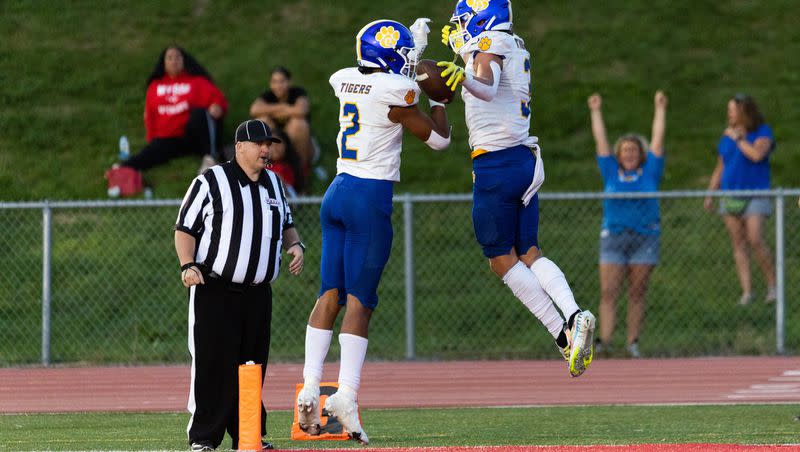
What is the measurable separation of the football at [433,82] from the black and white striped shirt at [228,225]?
3.80 feet

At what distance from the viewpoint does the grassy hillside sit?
17953 mm

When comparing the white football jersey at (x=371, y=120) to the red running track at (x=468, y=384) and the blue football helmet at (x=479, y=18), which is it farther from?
the red running track at (x=468, y=384)

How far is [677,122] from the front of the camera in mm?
19094

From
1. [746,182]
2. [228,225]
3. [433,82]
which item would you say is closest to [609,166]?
[746,182]

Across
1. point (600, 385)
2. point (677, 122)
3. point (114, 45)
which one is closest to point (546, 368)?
point (600, 385)

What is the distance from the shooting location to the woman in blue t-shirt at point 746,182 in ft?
46.4

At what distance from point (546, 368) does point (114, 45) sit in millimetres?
10032

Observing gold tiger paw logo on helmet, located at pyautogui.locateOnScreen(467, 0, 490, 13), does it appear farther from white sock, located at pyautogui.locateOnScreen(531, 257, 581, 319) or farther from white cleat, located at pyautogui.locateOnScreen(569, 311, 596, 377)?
white cleat, located at pyautogui.locateOnScreen(569, 311, 596, 377)

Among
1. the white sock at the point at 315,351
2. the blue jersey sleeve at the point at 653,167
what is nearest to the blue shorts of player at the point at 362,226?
the white sock at the point at 315,351

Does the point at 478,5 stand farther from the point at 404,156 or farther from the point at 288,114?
the point at 404,156

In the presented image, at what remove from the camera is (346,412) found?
787 cm

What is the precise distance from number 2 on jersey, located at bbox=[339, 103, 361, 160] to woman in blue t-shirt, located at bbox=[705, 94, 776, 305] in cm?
690

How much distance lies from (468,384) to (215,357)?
4648 millimetres

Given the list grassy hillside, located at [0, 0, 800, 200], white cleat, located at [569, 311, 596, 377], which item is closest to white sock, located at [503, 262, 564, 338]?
white cleat, located at [569, 311, 596, 377]
